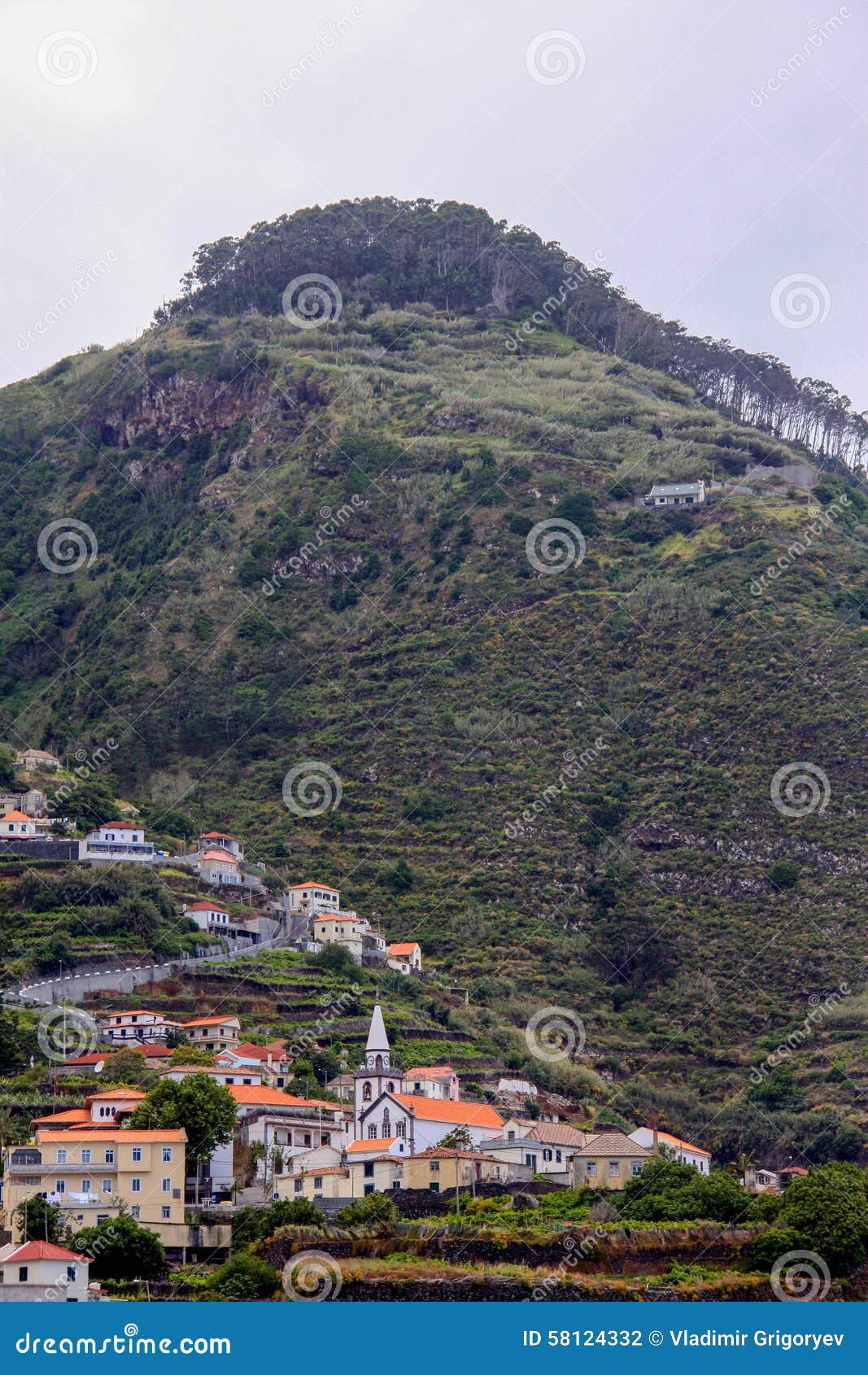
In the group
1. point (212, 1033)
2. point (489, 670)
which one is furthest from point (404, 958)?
point (489, 670)

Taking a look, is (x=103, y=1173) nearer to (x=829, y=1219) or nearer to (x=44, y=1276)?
(x=44, y=1276)

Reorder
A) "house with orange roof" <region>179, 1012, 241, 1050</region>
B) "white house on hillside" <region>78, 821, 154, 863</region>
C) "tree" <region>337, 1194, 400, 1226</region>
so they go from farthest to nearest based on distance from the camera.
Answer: "white house on hillside" <region>78, 821, 154, 863</region> → "house with orange roof" <region>179, 1012, 241, 1050</region> → "tree" <region>337, 1194, 400, 1226</region>

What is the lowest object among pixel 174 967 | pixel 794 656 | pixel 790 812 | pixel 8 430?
pixel 174 967

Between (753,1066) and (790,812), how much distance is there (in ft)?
64.7

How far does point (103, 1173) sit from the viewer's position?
68.4m

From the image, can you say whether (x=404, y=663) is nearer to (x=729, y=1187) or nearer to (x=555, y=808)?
(x=555, y=808)

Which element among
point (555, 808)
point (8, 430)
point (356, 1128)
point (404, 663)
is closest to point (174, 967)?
point (356, 1128)

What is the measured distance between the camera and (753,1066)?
9775cm

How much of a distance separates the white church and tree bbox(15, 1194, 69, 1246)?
12874 mm

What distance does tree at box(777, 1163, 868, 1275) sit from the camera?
64750 mm

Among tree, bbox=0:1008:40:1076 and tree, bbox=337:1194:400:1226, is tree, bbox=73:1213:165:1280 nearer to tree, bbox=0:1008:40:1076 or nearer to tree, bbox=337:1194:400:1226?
tree, bbox=337:1194:400:1226

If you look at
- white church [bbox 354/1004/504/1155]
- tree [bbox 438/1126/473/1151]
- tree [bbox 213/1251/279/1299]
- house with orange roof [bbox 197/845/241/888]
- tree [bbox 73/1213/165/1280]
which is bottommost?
tree [bbox 213/1251/279/1299]

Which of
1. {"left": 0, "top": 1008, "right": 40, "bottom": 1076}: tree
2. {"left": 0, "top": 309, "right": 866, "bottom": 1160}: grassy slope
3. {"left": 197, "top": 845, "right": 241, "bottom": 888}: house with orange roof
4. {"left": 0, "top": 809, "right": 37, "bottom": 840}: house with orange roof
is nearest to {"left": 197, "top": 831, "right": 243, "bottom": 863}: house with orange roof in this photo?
{"left": 0, "top": 309, "right": 866, "bottom": 1160}: grassy slope

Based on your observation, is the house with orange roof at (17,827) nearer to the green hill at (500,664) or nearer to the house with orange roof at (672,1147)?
the green hill at (500,664)
